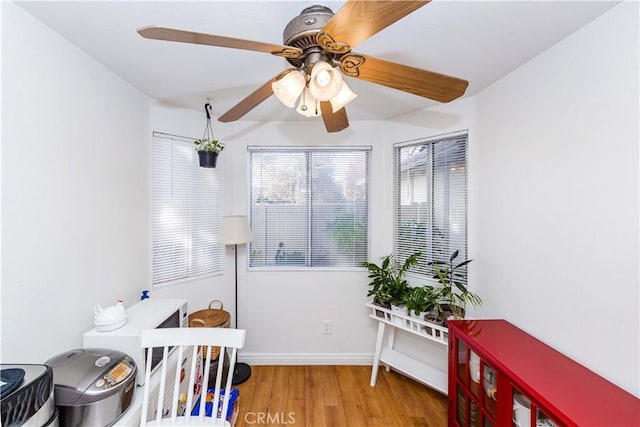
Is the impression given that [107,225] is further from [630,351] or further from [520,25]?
[630,351]

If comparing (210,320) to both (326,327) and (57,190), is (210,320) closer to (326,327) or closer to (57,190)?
(326,327)

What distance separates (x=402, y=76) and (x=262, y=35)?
0.75 meters

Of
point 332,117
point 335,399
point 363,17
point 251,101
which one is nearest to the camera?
point 363,17

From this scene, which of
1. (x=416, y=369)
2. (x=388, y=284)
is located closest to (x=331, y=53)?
(x=388, y=284)

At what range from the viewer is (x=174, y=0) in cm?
113

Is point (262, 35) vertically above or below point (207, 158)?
above

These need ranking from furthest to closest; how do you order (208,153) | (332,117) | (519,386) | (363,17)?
(208,153), (332,117), (519,386), (363,17)

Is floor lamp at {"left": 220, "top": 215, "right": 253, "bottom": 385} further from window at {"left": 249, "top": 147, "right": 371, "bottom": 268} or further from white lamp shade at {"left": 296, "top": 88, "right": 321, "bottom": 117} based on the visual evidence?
white lamp shade at {"left": 296, "top": 88, "right": 321, "bottom": 117}

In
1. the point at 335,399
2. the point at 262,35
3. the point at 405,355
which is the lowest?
the point at 335,399

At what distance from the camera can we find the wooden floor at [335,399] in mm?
1952

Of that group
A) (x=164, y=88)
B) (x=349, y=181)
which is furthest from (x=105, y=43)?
(x=349, y=181)

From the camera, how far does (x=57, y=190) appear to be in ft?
4.50

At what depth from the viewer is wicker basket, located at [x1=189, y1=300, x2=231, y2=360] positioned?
216 centimetres

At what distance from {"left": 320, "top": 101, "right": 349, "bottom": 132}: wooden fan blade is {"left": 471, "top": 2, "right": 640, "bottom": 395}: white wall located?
3.69ft
